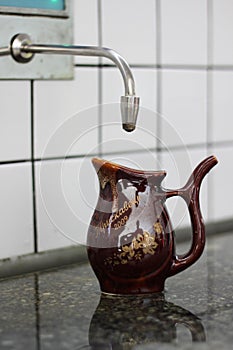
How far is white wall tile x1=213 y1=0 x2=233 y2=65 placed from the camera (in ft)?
4.98

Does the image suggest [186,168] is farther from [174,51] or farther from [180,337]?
[174,51]

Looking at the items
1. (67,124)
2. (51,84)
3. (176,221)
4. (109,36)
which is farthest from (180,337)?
(109,36)

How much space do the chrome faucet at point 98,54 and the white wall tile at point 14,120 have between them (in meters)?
0.08

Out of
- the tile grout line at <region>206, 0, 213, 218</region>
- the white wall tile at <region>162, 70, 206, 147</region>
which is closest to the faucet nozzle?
the white wall tile at <region>162, 70, 206, 147</region>

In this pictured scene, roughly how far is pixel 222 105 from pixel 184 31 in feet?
0.62

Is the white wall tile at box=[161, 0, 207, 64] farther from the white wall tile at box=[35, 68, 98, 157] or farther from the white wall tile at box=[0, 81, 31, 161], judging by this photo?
the white wall tile at box=[0, 81, 31, 161]

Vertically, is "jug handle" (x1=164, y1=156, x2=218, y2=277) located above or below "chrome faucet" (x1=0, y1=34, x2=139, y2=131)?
below

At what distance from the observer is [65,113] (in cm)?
124

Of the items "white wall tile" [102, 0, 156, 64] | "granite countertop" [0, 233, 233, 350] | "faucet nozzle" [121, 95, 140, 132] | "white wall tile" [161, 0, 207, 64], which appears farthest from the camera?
"white wall tile" [161, 0, 207, 64]

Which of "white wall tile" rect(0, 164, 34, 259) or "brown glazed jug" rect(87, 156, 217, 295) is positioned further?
"white wall tile" rect(0, 164, 34, 259)

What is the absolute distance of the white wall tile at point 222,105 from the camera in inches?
60.2

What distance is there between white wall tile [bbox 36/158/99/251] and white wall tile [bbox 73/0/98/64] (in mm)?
233

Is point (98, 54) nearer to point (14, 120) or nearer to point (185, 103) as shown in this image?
point (14, 120)

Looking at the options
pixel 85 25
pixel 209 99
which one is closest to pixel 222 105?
pixel 209 99
